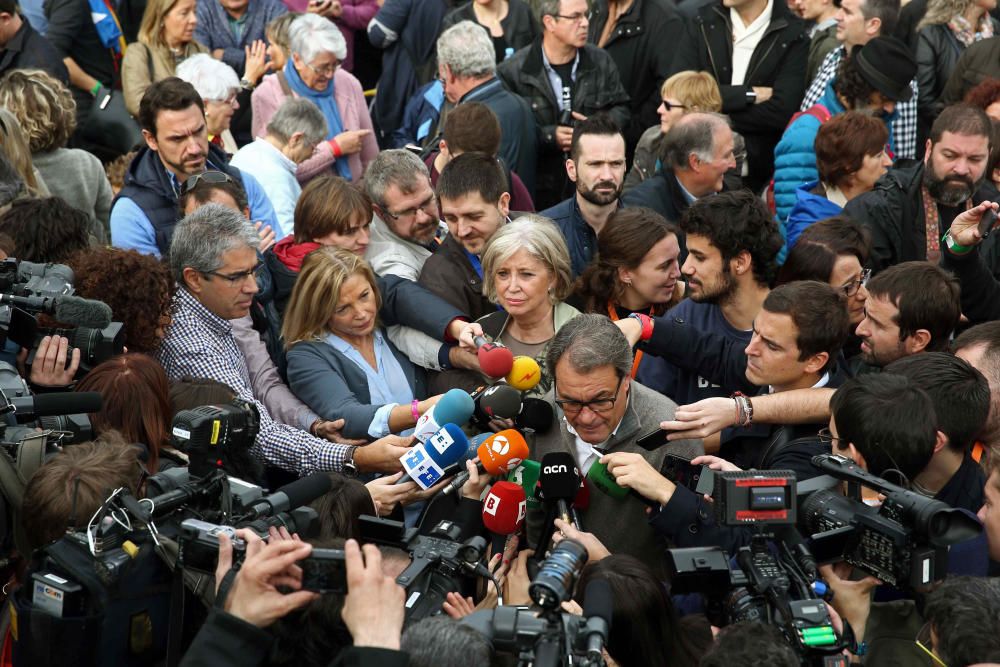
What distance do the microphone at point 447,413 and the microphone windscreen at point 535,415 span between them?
205 millimetres

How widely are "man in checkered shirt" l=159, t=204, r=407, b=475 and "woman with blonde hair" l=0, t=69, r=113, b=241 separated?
4.67 ft

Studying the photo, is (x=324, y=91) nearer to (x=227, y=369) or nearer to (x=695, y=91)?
(x=695, y=91)

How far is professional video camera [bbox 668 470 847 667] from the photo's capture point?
3.23m

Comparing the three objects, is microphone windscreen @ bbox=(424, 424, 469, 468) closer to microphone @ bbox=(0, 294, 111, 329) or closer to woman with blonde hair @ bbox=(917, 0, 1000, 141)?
microphone @ bbox=(0, 294, 111, 329)

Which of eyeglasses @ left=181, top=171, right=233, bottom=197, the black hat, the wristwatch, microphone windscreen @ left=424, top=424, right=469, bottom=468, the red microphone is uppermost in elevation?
the black hat

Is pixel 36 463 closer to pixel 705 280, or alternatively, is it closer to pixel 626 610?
pixel 626 610

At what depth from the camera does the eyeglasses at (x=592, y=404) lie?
439 centimetres

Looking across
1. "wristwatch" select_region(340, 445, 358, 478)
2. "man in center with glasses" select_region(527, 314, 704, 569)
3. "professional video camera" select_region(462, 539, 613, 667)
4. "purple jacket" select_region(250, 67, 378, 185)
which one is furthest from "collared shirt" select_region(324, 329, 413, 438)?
"purple jacket" select_region(250, 67, 378, 185)

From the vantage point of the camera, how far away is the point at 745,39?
8531mm

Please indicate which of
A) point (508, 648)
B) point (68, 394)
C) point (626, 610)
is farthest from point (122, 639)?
point (626, 610)

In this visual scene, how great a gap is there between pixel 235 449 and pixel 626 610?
1.27 m

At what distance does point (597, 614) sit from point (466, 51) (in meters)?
5.03

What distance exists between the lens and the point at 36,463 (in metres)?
3.87

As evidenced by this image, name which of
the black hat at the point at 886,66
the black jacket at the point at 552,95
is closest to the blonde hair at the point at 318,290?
the black jacket at the point at 552,95
